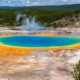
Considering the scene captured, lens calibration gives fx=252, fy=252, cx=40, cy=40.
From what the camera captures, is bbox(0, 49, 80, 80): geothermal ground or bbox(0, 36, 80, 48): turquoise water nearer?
bbox(0, 49, 80, 80): geothermal ground

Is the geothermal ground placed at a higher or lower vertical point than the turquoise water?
higher

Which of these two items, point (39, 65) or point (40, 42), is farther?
point (40, 42)

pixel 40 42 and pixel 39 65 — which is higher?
pixel 39 65

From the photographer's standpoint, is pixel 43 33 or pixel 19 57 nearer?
pixel 19 57

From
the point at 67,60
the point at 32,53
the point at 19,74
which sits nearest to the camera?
the point at 19,74

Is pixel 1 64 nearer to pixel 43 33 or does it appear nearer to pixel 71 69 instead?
pixel 71 69

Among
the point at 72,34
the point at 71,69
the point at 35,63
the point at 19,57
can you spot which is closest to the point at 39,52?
the point at 19,57

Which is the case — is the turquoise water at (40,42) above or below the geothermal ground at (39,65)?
below

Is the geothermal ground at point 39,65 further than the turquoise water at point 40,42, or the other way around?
the turquoise water at point 40,42
